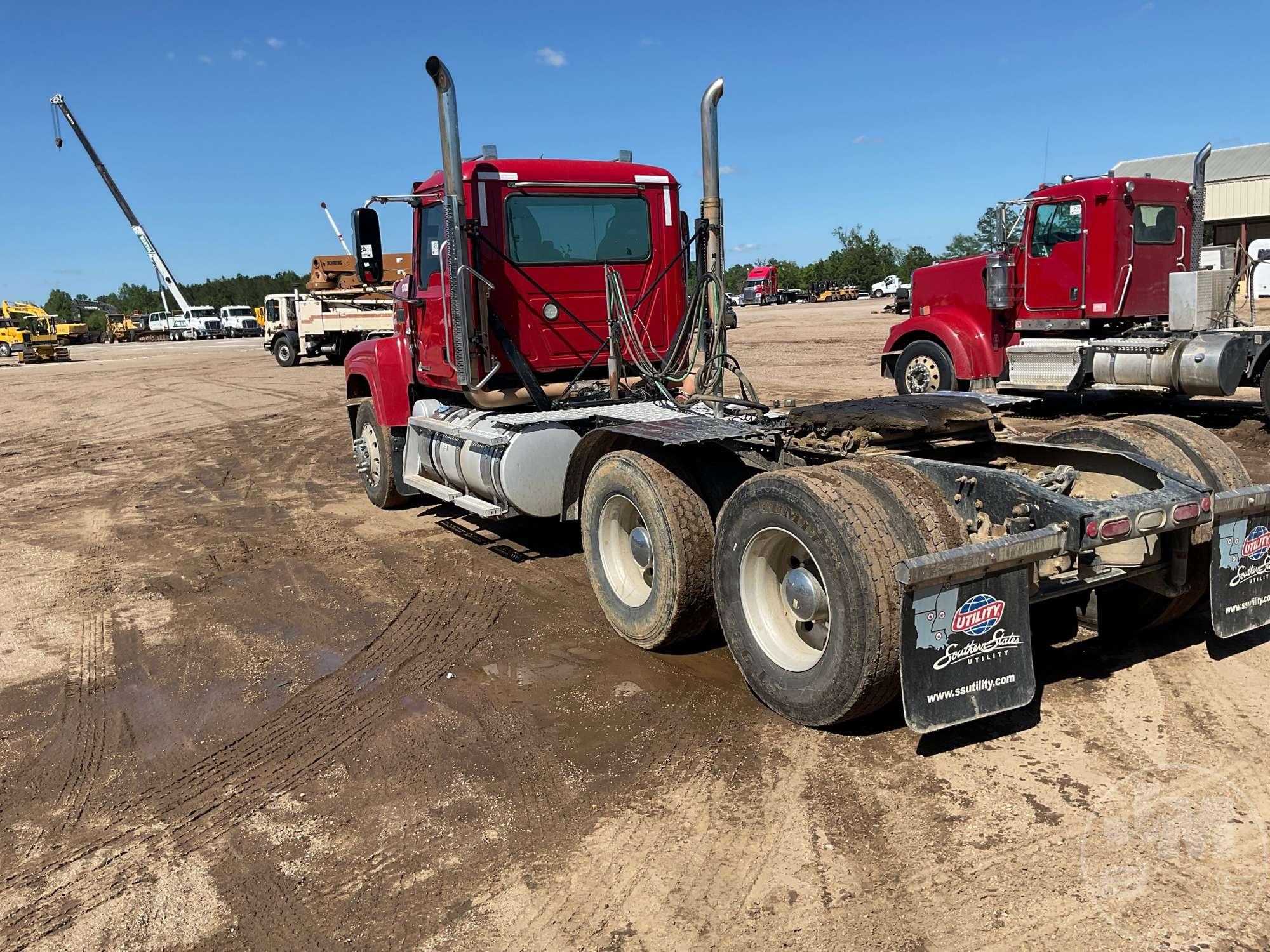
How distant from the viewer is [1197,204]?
12.9 m

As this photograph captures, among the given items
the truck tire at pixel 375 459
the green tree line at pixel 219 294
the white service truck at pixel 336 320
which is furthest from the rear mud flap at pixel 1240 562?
the green tree line at pixel 219 294

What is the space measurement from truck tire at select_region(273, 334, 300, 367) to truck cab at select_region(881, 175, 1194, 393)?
71.9 feet

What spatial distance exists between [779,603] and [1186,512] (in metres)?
1.66

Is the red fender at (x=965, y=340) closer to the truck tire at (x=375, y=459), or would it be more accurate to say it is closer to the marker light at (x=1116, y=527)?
the truck tire at (x=375, y=459)

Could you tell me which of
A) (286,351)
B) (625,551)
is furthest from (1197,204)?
(286,351)

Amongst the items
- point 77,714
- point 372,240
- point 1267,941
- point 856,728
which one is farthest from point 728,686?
point 372,240

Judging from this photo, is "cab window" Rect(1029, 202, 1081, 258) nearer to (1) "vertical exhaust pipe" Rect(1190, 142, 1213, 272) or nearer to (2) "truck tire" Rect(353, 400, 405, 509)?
(1) "vertical exhaust pipe" Rect(1190, 142, 1213, 272)

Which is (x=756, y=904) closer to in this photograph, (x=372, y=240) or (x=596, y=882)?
(x=596, y=882)

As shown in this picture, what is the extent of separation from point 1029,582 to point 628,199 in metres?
4.83

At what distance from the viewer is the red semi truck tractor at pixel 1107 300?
1166 centimetres

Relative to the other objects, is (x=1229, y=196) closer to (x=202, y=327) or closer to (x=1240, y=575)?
(x=1240, y=575)

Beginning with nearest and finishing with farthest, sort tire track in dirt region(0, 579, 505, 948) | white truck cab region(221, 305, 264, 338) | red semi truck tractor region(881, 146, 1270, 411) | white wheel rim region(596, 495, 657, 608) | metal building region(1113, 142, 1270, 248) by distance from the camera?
tire track in dirt region(0, 579, 505, 948), white wheel rim region(596, 495, 657, 608), red semi truck tractor region(881, 146, 1270, 411), metal building region(1113, 142, 1270, 248), white truck cab region(221, 305, 264, 338)

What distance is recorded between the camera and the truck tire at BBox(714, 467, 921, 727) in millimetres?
3623

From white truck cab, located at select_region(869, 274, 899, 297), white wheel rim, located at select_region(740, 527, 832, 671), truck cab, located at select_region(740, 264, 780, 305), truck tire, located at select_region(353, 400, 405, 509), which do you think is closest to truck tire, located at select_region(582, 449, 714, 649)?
white wheel rim, located at select_region(740, 527, 832, 671)
